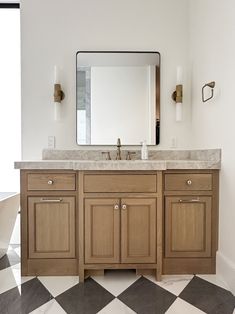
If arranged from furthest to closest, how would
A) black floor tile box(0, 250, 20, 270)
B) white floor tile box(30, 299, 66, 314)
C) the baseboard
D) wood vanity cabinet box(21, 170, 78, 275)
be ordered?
1. black floor tile box(0, 250, 20, 270)
2. wood vanity cabinet box(21, 170, 78, 275)
3. the baseboard
4. white floor tile box(30, 299, 66, 314)

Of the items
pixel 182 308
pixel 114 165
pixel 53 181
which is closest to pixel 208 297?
pixel 182 308

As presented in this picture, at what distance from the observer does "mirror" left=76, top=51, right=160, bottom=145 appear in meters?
2.22

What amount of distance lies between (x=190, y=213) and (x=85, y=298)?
908 millimetres

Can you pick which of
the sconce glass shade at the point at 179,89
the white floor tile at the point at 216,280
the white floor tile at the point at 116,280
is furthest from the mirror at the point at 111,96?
the white floor tile at the point at 216,280

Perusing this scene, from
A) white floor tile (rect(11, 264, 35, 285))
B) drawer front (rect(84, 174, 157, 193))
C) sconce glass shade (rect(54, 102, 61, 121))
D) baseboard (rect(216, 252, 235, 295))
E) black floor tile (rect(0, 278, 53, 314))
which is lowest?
white floor tile (rect(11, 264, 35, 285))

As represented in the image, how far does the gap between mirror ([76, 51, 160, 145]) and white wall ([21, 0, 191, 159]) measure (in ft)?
0.27

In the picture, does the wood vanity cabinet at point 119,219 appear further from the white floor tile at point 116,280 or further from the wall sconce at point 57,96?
the wall sconce at point 57,96

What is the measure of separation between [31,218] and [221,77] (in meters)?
1.69

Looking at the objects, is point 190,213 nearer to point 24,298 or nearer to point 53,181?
point 53,181

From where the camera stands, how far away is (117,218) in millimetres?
1632

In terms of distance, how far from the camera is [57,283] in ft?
5.35

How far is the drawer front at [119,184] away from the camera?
163 cm

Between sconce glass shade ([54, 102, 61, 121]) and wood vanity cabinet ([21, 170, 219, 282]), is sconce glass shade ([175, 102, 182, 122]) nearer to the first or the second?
wood vanity cabinet ([21, 170, 219, 282])

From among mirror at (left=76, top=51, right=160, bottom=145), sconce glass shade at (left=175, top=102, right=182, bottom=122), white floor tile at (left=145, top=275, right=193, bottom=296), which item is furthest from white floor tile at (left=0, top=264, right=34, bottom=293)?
sconce glass shade at (left=175, top=102, right=182, bottom=122)
